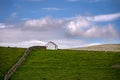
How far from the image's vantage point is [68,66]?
6141 cm

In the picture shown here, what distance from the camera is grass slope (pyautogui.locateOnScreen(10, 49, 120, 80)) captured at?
5338 centimetres

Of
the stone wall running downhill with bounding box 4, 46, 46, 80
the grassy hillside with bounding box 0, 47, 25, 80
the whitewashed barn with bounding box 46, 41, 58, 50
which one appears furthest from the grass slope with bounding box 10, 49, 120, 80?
the whitewashed barn with bounding box 46, 41, 58, 50

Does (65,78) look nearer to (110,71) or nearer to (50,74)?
(50,74)

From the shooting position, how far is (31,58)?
6875cm

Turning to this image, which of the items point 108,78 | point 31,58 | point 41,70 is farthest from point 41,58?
point 108,78

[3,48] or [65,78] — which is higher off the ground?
[3,48]

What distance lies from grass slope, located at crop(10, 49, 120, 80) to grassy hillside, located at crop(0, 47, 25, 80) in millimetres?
2509

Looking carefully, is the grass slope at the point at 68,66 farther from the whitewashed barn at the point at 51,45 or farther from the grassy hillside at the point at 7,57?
the whitewashed barn at the point at 51,45

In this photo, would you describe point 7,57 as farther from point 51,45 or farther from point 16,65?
point 51,45

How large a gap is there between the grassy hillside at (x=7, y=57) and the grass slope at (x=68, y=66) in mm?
2509

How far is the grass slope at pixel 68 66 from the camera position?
53.4m

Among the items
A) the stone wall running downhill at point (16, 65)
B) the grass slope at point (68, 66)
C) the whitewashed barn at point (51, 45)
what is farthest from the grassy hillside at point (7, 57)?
the whitewashed barn at point (51, 45)

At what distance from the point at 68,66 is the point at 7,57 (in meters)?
16.1

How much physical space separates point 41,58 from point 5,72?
12.8 metres
